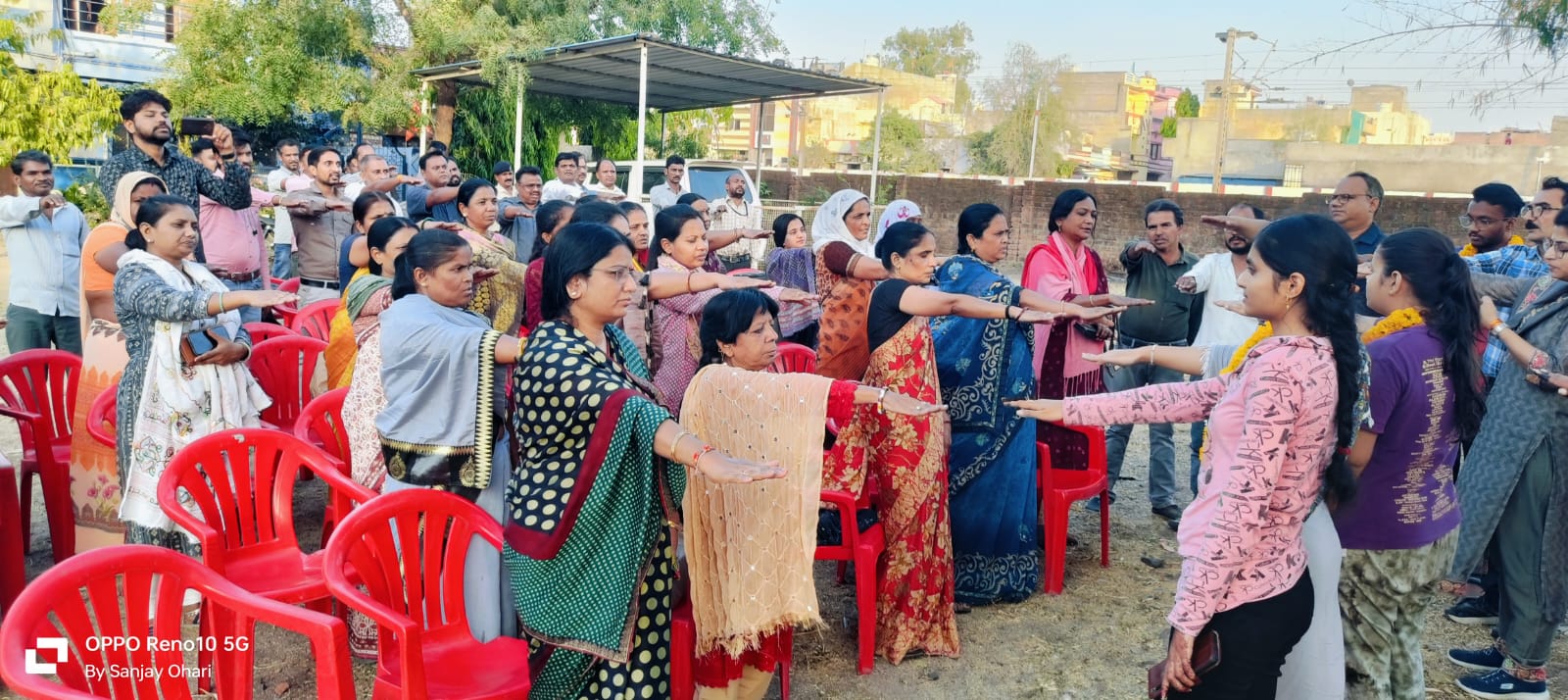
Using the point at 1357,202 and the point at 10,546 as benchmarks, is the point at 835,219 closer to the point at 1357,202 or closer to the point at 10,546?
the point at 1357,202

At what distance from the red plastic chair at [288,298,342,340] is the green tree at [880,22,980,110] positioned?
48.9 m

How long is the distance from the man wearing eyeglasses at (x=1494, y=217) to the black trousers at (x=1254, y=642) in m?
3.23

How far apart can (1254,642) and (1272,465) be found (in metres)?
0.40

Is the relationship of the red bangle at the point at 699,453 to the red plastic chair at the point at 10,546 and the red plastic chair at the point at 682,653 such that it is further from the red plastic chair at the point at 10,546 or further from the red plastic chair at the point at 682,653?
the red plastic chair at the point at 10,546

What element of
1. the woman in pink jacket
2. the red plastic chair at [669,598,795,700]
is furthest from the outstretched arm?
the red plastic chair at [669,598,795,700]

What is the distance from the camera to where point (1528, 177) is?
29.0m

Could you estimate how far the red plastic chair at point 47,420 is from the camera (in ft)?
12.7

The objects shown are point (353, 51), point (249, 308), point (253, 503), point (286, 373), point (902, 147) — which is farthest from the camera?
point (902, 147)

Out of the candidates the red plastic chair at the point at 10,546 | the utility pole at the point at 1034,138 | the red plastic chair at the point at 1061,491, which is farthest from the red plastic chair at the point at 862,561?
the utility pole at the point at 1034,138

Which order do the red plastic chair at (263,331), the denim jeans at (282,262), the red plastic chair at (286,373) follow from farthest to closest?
the denim jeans at (282,262) → the red plastic chair at (263,331) → the red plastic chair at (286,373)

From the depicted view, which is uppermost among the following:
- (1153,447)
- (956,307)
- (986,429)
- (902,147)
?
(902,147)

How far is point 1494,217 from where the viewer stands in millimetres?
4453

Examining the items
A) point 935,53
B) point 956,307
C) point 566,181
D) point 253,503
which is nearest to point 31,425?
point 253,503

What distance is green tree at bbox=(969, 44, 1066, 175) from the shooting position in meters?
36.7
